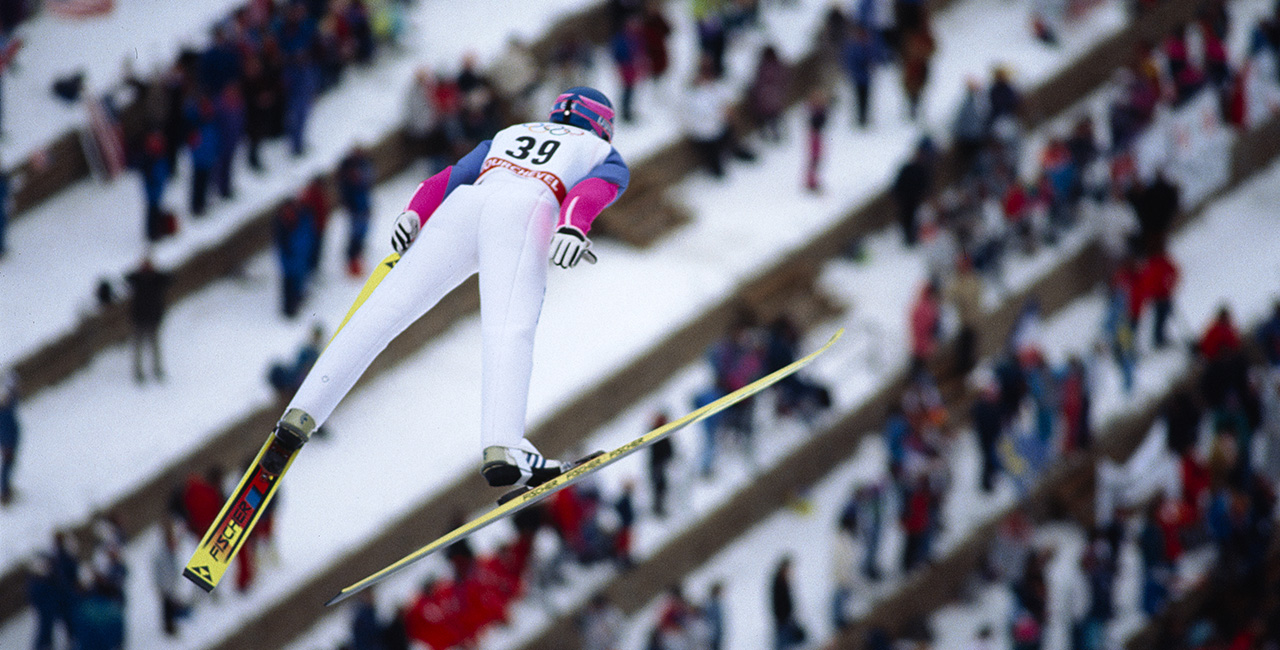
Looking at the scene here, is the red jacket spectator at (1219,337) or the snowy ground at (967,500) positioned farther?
the red jacket spectator at (1219,337)

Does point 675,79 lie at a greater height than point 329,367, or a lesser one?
greater

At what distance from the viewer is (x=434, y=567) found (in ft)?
57.3

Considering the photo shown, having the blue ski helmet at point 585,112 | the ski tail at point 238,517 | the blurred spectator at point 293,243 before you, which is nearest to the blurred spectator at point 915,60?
the blurred spectator at point 293,243

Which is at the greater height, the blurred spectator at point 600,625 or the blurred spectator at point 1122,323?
the blurred spectator at point 1122,323

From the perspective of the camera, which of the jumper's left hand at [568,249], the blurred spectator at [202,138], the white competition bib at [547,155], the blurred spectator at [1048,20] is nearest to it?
the jumper's left hand at [568,249]

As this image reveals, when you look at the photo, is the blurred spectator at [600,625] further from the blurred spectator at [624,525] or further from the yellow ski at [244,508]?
the yellow ski at [244,508]

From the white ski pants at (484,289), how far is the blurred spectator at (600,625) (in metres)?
8.29

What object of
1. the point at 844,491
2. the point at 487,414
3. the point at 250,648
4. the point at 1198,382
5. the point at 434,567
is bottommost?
the point at 487,414

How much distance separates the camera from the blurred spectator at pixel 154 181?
1809 centimetres

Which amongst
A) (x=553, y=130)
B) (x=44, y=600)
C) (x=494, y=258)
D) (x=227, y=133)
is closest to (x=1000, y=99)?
(x=227, y=133)

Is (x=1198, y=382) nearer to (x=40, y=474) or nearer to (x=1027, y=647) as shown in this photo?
(x=1027, y=647)

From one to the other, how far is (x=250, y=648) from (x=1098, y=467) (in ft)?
29.5

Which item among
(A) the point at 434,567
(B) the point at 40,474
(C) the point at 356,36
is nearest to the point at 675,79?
(C) the point at 356,36

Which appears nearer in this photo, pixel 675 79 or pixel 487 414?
pixel 487 414
